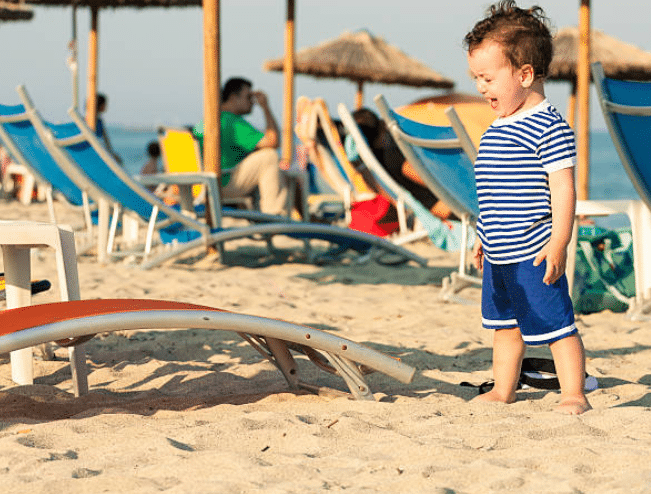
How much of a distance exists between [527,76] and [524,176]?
0.84ft

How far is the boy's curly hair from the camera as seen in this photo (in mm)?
2395

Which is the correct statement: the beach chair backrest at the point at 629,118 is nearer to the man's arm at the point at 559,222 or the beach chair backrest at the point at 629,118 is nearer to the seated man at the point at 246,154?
the man's arm at the point at 559,222

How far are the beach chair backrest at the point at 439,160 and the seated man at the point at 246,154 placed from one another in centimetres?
205

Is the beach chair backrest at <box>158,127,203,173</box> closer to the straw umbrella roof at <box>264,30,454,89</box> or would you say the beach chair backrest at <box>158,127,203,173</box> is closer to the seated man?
the seated man

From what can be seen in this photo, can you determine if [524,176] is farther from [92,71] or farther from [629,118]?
[92,71]

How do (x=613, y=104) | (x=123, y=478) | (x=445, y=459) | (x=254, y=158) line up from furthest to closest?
(x=254, y=158) < (x=613, y=104) < (x=445, y=459) < (x=123, y=478)

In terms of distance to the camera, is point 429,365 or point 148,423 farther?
point 429,365

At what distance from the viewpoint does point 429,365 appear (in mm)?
3203

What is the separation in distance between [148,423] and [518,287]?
101cm

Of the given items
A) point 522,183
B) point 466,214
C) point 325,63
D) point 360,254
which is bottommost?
point 360,254

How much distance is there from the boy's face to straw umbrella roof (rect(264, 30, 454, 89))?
11220 mm

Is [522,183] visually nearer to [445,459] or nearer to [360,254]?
[445,459]

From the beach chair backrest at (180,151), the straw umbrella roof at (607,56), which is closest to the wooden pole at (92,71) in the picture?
the beach chair backrest at (180,151)

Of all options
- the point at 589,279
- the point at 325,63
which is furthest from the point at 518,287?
the point at 325,63
